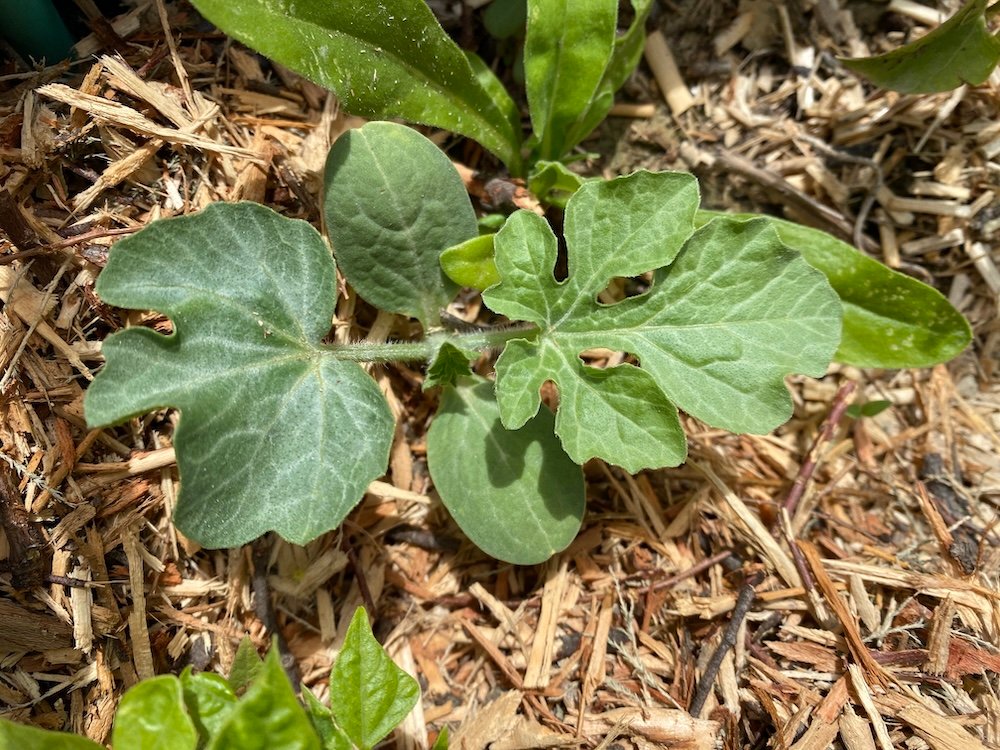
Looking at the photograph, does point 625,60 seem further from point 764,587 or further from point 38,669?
point 38,669

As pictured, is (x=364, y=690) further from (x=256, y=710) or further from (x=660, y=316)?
(x=660, y=316)

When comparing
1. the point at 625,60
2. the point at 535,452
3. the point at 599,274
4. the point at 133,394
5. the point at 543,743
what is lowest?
the point at 543,743

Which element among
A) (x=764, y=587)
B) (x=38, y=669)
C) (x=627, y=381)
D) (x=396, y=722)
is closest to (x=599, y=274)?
(x=627, y=381)

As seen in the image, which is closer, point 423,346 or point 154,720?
point 154,720

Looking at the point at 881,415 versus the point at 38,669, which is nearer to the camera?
the point at 38,669

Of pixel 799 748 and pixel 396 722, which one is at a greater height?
pixel 396 722

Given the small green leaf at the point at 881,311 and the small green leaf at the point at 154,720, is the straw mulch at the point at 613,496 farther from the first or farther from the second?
the small green leaf at the point at 154,720

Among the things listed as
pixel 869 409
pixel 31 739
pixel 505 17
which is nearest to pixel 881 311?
pixel 869 409

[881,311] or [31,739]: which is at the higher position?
[31,739]
